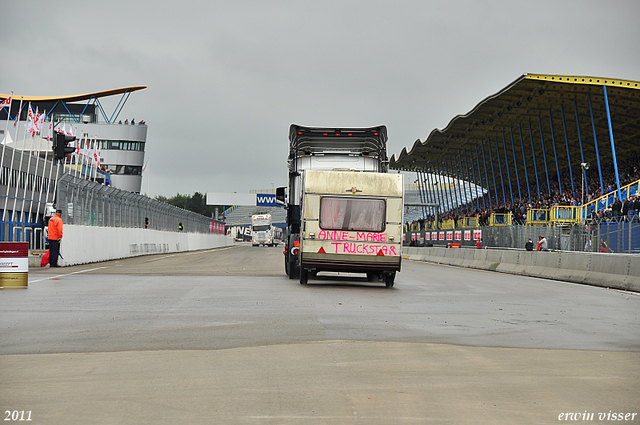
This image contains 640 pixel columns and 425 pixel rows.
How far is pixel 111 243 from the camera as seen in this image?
113 ft

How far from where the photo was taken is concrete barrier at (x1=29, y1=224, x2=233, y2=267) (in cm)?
2738

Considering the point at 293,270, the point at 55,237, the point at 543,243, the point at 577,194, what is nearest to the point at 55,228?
the point at 55,237

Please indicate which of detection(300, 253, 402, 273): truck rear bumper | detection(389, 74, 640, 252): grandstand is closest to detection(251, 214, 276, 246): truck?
detection(389, 74, 640, 252): grandstand

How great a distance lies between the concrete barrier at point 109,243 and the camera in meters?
27.4

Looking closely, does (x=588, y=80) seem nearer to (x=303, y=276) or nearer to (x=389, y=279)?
(x=389, y=279)

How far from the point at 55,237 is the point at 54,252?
0.84 metres

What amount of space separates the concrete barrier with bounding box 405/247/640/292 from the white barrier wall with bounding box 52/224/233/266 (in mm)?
16114

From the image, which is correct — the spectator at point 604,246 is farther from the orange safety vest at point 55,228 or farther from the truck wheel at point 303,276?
the orange safety vest at point 55,228

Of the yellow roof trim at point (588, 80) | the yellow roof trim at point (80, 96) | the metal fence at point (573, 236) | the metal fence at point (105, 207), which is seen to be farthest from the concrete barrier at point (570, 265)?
the yellow roof trim at point (80, 96)

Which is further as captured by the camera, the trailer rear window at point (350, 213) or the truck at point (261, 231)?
the truck at point (261, 231)

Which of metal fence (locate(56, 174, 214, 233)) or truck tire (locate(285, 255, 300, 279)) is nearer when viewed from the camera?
truck tire (locate(285, 255, 300, 279))

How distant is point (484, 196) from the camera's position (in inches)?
3123

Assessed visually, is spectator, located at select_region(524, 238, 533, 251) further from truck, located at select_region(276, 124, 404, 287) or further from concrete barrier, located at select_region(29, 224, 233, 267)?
concrete barrier, located at select_region(29, 224, 233, 267)

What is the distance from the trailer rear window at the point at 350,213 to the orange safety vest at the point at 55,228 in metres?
9.95
